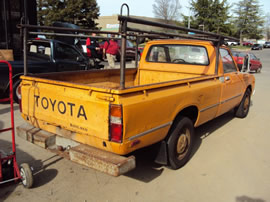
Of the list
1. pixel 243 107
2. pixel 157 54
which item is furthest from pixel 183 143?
pixel 243 107

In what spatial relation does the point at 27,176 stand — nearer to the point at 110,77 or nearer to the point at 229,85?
the point at 110,77

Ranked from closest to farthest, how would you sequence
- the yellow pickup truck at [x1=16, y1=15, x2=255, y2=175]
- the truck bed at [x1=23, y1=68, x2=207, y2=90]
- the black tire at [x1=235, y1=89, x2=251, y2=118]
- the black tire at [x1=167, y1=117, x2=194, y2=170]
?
the yellow pickup truck at [x1=16, y1=15, x2=255, y2=175], the black tire at [x1=167, y1=117, x2=194, y2=170], the truck bed at [x1=23, y1=68, x2=207, y2=90], the black tire at [x1=235, y1=89, x2=251, y2=118]

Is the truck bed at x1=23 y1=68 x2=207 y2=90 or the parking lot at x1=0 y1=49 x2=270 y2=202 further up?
the truck bed at x1=23 y1=68 x2=207 y2=90

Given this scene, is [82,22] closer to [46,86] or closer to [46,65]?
[46,65]

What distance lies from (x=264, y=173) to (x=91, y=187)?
2431mm

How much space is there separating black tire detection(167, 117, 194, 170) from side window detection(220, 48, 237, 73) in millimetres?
1795

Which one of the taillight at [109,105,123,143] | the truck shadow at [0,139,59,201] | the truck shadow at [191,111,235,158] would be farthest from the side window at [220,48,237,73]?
the truck shadow at [0,139,59,201]

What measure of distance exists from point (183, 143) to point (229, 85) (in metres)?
1.81

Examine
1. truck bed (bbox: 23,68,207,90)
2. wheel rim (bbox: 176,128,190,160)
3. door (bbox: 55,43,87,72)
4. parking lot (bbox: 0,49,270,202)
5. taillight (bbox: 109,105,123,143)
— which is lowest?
parking lot (bbox: 0,49,270,202)

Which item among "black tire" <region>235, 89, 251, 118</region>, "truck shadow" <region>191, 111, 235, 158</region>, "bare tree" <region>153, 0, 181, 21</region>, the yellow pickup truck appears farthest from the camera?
"bare tree" <region>153, 0, 181, 21</region>

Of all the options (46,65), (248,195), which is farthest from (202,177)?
(46,65)

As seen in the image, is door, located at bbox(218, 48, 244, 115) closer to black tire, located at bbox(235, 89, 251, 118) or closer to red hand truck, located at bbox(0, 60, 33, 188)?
black tire, located at bbox(235, 89, 251, 118)

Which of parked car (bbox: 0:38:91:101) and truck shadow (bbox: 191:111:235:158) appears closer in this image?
truck shadow (bbox: 191:111:235:158)

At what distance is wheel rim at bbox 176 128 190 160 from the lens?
12.0 ft
